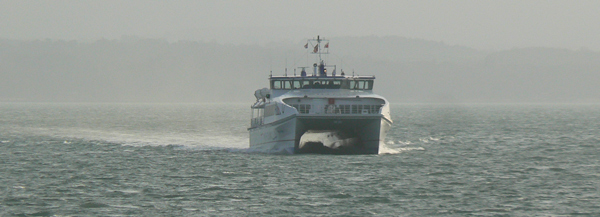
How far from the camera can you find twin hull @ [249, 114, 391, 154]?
144 ft

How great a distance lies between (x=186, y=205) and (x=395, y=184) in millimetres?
9734

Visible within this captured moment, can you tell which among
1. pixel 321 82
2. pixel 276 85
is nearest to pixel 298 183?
pixel 321 82

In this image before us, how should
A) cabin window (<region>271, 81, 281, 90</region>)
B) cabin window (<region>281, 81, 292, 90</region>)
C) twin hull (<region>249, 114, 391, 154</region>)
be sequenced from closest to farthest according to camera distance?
1. twin hull (<region>249, 114, 391, 154</region>)
2. cabin window (<region>281, 81, 292, 90</region>)
3. cabin window (<region>271, 81, 281, 90</region>)

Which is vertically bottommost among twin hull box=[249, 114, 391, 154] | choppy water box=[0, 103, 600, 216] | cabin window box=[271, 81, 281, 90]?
choppy water box=[0, 103, 600, 216]

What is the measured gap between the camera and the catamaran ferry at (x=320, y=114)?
4425cm

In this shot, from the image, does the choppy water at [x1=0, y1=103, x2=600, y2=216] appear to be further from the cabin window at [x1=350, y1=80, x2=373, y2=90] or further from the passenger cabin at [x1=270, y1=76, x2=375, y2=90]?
the passenger cabin at [x1=270, y1=76, x2=375, y2=90]

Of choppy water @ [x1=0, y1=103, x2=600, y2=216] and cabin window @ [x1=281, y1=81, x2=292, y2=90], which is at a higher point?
cabin window @ [x1=281, y1=81, x2=292, y2=90]

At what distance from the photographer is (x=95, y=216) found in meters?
26.0

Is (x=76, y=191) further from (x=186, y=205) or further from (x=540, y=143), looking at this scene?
(x=540, y=143)

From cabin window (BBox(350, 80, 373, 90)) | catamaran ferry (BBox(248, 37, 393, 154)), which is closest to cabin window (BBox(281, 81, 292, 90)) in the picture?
catamaran ferry (BBox(248, 37, 393, 154))

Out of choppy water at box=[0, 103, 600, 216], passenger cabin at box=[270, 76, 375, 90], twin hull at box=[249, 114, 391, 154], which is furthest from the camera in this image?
passenger cabin at box=[270, 76, 375, 90]

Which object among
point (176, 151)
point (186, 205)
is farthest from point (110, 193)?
point (176, 151)

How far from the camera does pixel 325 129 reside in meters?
46.2

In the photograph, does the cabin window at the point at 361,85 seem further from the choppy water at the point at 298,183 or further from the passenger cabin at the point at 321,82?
the choppy water at the point at 298,183
